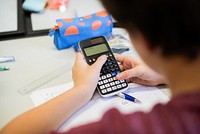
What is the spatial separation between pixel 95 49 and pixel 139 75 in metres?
0.15

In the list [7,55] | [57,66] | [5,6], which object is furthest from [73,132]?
[5,6]

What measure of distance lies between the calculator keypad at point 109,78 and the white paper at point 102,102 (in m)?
0.02

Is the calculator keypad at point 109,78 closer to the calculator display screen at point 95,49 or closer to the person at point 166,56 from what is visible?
the calculator display screen at point 95,49

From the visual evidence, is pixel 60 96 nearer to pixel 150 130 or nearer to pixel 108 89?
pixel 108 89

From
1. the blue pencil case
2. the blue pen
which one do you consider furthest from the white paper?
the blue pencil case

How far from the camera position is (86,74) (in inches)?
34.4

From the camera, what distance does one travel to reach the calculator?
2.87 ft

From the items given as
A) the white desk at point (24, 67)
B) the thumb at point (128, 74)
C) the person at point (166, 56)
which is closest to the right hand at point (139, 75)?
the thumb at point (128, 74)

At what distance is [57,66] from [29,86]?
0.12m

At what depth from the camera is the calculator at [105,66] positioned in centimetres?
88

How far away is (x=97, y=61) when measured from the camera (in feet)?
2.97

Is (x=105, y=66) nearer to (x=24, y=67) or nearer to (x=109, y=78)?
(x=109, y=78)

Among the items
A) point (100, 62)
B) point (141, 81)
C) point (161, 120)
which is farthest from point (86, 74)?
point (161, 120)

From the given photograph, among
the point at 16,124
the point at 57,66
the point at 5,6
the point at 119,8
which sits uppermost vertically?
the point at 5,6
